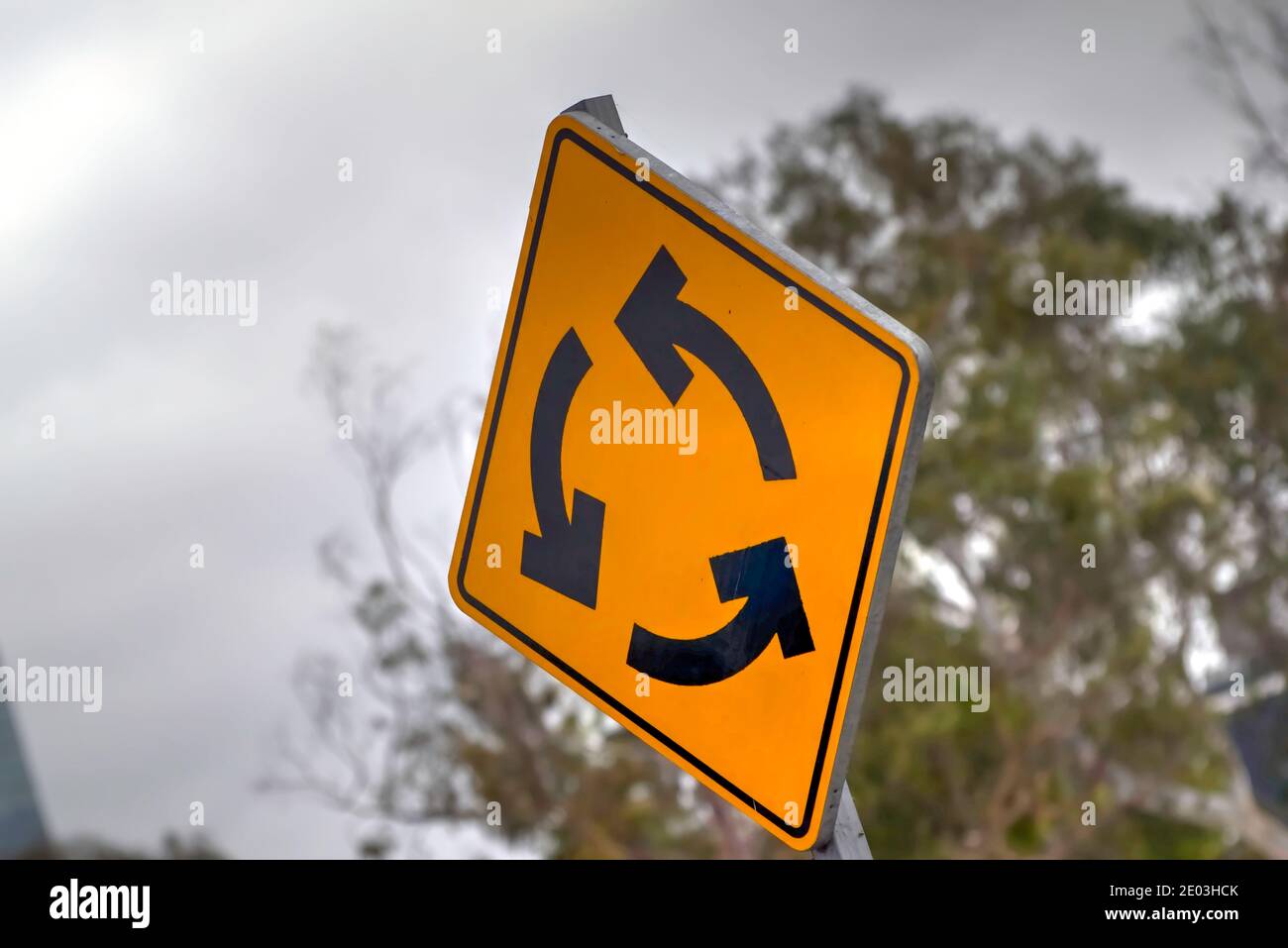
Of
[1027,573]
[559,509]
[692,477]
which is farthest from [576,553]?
[1027,573]

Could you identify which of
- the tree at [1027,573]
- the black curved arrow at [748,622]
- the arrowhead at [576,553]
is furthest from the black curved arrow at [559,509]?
the tree at [1027,573]

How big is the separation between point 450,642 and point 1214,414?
8.63 m

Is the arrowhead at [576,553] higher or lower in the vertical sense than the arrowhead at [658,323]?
lower

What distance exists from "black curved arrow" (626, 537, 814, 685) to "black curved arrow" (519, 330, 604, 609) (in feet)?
0.46

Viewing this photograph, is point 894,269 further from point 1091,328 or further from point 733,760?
point 733,760

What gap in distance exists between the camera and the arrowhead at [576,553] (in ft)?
4.50

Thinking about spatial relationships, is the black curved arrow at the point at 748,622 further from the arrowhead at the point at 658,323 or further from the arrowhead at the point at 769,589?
the arrowhead at the point at 658,323

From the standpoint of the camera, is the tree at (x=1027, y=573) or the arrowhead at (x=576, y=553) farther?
the tree at (x=1027, y=573)

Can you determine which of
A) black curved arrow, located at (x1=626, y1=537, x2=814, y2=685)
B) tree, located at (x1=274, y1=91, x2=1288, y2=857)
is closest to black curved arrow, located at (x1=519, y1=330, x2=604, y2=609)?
black curved arrow, located at (x1=626, y1=537, x2=814, y2=685)

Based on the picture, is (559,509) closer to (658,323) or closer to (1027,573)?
(658,323)

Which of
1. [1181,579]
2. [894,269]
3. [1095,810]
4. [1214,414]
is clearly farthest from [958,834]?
[894,269]

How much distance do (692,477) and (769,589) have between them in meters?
0.15

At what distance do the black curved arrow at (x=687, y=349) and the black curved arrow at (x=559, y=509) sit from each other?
0.28 ft
